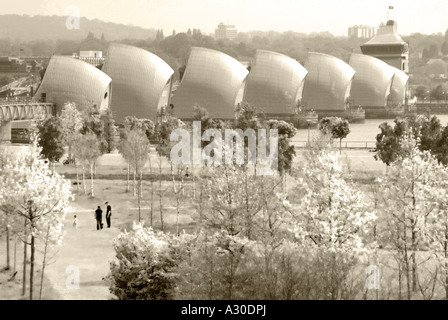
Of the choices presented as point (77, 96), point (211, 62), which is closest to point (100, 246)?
point (77, 96)

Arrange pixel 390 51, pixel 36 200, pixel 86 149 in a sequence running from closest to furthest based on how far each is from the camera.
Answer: pixel 36 200, pixel 86 149, pixel 390 51

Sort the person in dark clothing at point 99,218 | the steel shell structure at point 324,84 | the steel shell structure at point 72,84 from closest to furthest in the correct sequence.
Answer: the person in dark clothing at point 99,218
the steel shell structure at point 72,84
the steel shell structure at point 324,84

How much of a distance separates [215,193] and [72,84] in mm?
35376

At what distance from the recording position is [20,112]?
46.4 meters

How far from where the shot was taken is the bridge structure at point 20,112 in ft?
142

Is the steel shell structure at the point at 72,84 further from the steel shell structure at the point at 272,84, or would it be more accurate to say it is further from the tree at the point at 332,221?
the tree at the point at 332,221

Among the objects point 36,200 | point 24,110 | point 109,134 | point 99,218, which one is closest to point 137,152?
point 99,218

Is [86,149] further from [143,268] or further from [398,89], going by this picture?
[398,89]

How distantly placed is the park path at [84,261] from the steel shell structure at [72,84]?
2743 cm

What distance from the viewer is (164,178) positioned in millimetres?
31062

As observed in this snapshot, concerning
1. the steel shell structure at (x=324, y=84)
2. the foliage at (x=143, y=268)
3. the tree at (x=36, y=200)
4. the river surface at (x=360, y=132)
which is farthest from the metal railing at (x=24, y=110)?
the foliage at (x=143, y=268)

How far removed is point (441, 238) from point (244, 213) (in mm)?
3999

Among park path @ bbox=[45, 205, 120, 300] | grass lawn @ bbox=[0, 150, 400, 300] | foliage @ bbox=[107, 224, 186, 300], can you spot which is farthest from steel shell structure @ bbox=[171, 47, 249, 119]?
foliage @ bbox=[107, 224, 186, 300]

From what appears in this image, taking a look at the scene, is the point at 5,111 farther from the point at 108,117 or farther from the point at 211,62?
the point at 211,62
